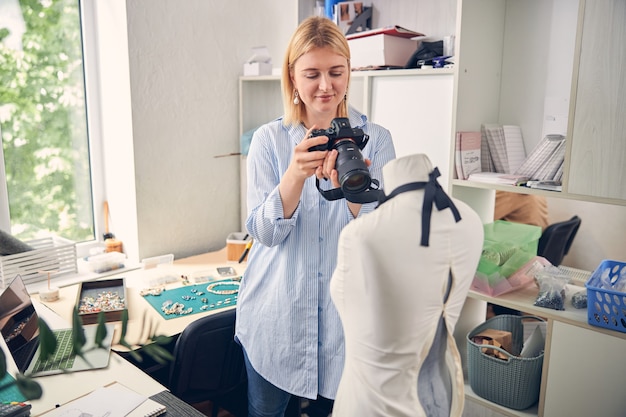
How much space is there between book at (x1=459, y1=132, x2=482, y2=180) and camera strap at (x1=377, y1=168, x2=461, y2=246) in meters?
1.08

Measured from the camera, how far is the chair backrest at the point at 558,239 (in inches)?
79.1

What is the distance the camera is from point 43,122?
250 cm

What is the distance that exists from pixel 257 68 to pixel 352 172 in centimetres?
179

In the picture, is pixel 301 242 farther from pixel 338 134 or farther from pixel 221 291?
pixel 221 291

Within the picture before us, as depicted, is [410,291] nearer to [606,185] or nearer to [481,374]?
[606,185]

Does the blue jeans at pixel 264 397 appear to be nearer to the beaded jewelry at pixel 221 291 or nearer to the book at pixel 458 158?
the beaded jewelry at pixel 221 291

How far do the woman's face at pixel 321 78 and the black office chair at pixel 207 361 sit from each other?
2.44 ft

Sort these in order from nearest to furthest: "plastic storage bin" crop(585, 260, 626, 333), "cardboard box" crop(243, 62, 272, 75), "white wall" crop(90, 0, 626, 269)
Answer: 1. "plastic storage bin" crop(585, 260, 626, 333)
2. "white wall" crop(90, 0, 626, 269)
3. "cardboard box" crop(243, 62, 272, 75)

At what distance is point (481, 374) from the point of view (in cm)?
193

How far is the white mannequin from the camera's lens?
0.88 m

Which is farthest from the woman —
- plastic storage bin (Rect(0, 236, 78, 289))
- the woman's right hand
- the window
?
the window

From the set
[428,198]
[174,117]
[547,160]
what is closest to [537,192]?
[547,160]

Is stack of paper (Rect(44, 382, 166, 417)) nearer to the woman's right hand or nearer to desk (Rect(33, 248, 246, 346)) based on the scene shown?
desk (Rect(33, 248, 246, 346))

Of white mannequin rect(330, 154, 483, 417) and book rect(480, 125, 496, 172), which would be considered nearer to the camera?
white mannequin rect(330, 154, 483, 417)
